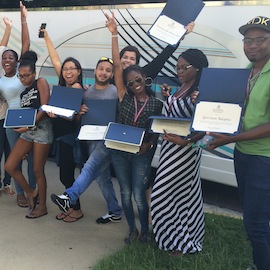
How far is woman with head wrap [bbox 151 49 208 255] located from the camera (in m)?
2.94

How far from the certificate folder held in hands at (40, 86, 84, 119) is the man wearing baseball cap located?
4.81 ft

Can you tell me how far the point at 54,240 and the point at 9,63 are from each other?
2008 millimetres

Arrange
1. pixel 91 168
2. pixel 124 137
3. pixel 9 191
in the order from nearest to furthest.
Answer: pixel 124 137 → pixel 91 168 → pixel 9 191

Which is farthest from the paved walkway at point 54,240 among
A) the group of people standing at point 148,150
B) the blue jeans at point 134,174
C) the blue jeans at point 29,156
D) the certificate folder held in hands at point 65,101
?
the certificate folder held in hands at point 65,101

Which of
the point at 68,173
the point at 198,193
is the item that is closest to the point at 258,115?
the point at 198,193

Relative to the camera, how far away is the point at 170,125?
2.89 m

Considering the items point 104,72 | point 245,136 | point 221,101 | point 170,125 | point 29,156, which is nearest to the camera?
point 245,136

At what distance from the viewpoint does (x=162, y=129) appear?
291cm

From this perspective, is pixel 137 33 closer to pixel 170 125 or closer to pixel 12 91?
pixel 12 91

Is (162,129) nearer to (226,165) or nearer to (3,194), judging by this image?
(226,165)

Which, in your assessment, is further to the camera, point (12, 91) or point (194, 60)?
point (12, 91)

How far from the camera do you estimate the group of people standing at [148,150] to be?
2.45m

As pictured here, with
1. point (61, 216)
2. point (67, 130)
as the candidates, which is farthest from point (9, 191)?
point (67, 130)

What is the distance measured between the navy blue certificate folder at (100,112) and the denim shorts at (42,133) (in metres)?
0.52
